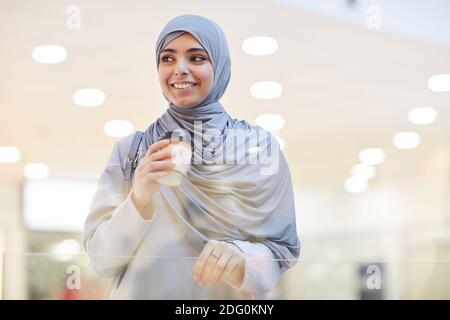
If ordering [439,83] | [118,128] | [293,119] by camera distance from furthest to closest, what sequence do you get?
[439,83] < [293,119] < [118,128]

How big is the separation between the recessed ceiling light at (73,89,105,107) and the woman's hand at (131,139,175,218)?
0.73 ft

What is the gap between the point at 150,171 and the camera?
8.98 ft

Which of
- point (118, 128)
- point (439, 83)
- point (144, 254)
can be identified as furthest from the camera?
point (439, 83)

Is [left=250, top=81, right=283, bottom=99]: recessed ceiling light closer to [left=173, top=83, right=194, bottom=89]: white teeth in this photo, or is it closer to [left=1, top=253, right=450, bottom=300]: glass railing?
[left=173, top=83, right=194, bottom=89]: white teeth

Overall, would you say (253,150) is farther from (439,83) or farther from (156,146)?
(439,83)

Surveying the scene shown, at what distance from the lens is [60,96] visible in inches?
112

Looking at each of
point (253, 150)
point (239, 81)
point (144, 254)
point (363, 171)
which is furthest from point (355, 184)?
point (144, 254)

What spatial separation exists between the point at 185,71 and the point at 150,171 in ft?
0.97

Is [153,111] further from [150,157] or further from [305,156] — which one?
[305,156]

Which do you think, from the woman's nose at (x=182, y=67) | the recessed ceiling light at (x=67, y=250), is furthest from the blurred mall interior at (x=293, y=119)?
the woman's nose at (x=182, y=67)

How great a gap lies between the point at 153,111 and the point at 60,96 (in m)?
0.27

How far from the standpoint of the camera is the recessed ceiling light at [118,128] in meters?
2.83

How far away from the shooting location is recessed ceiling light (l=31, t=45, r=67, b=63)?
2.87 meters
